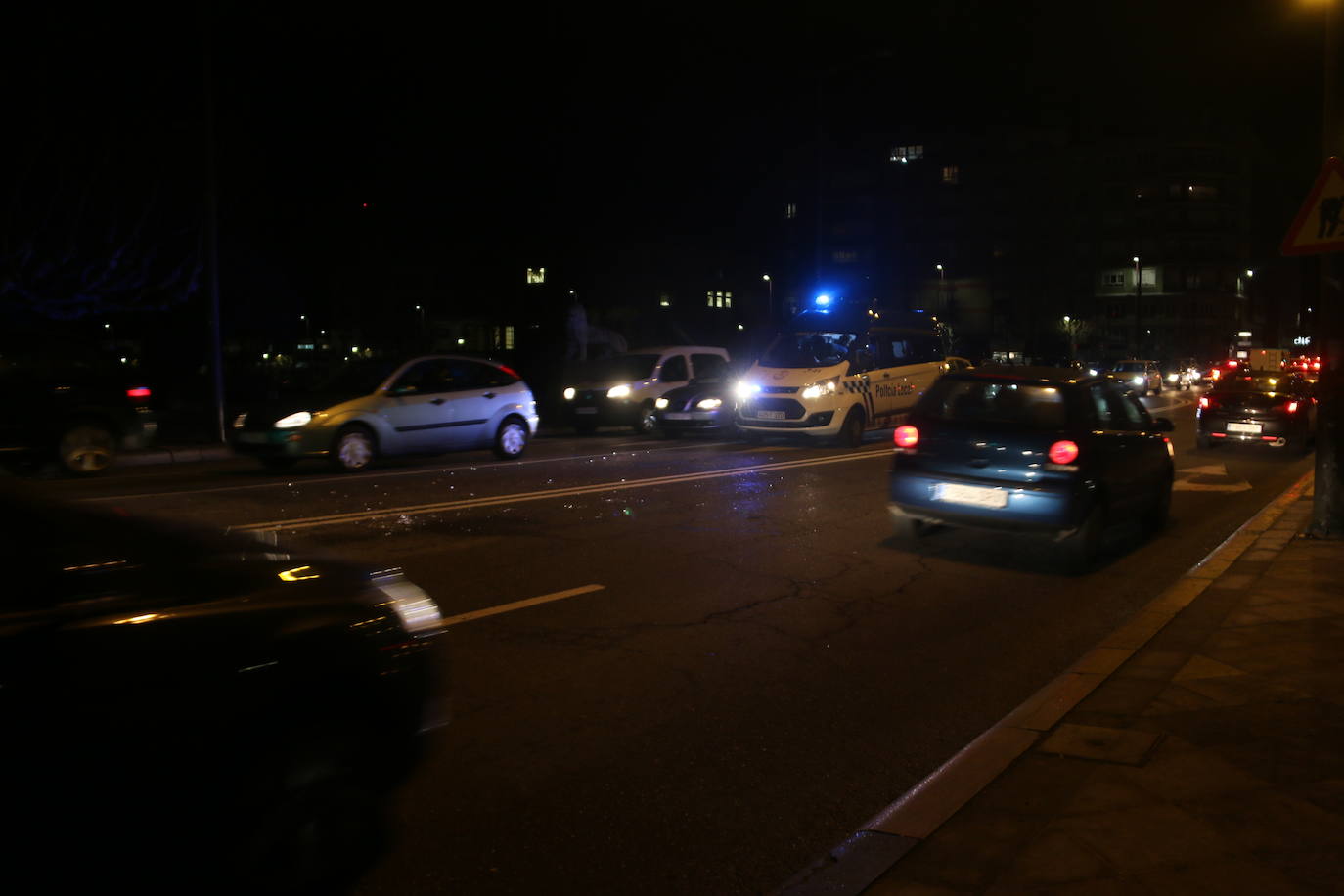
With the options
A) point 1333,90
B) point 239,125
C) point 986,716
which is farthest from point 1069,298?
point 986,716

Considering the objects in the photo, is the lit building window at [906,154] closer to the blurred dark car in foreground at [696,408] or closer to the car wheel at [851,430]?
the blurred dark car in foreground at [696,408]

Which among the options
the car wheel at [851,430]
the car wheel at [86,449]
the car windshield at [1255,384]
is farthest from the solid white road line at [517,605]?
the car windshield at [1255,384]

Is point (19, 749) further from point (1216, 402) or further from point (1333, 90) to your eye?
point (1216, 402)

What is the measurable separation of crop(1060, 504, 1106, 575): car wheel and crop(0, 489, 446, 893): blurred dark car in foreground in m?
6.16

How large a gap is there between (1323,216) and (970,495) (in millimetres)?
3428

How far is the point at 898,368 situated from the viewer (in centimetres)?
2011

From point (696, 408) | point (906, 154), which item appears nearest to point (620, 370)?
point (696, 408)

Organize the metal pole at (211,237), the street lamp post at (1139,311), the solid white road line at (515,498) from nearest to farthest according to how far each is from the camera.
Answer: the solid white road line at (515,498) < the metal pole at (211,237) < the street lamp post at (1139,311)

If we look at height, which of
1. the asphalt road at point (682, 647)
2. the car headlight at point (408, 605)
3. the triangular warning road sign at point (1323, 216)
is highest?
the triangular warning road sign at point (1323, 216)

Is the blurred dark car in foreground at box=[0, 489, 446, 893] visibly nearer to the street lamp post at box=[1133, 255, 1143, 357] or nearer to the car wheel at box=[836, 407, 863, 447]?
the car wheel at box=[836, 407, 863, 447]

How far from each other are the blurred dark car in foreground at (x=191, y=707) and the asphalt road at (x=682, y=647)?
1.39ft

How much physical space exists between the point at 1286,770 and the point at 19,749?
4.40m

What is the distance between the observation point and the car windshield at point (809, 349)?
19094mm

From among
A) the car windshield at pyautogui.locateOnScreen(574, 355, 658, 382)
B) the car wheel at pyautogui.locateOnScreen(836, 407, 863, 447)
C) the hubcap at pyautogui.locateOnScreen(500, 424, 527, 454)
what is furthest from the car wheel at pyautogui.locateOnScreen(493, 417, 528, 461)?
the car wheel at pyautogui.locateOnScreen(836, 407, 863, 447)
